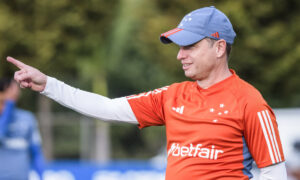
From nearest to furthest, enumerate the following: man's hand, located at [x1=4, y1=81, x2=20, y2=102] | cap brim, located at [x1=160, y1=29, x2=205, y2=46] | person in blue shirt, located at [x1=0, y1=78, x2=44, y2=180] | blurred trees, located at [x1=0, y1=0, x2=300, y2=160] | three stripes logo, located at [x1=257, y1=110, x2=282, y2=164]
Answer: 1. three stripes logo, located at [x1=257, y1=110, x2=282, y2=164]
2. cap brim, located at [x1=160, y1=29, x2=205, y2=46]
3. person in blue shirt, located at [x1=0, y1=78, x2=44, y2=180]
4. man's hand, located at [x1=4, y1=81, x2=20, y2=102]
5. blurred trees, located at [x1=0, y1=0, x2=300, y2=160]

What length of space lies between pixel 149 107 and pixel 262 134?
814 millimetres

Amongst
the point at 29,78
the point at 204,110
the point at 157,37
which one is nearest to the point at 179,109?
the point at 204,110

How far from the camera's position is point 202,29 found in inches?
133

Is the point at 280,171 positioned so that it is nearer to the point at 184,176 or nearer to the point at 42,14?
the point at 184,176

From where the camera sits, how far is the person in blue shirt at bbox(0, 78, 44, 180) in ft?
21.6

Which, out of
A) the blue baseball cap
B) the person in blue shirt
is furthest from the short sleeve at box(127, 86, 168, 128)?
the person in blue shirt

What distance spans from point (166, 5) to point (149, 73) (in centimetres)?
1484

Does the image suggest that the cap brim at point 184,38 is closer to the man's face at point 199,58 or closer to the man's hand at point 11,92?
the man's face at point 199,58

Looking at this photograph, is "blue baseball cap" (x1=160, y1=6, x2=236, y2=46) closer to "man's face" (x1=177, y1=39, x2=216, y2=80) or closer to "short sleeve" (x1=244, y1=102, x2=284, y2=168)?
"man's face" (x1=177, y1=39, x2=216, y2=80)

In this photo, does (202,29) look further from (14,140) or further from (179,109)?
(14,140)

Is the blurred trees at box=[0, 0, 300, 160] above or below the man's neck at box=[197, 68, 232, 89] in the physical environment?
above

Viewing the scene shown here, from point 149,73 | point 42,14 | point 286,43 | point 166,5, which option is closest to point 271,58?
point 286,43

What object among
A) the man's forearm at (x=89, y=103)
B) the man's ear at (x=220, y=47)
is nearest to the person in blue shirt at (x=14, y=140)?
the man's forearm at (x=89, y=103)

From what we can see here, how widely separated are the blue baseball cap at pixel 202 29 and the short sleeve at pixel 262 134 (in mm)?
517
